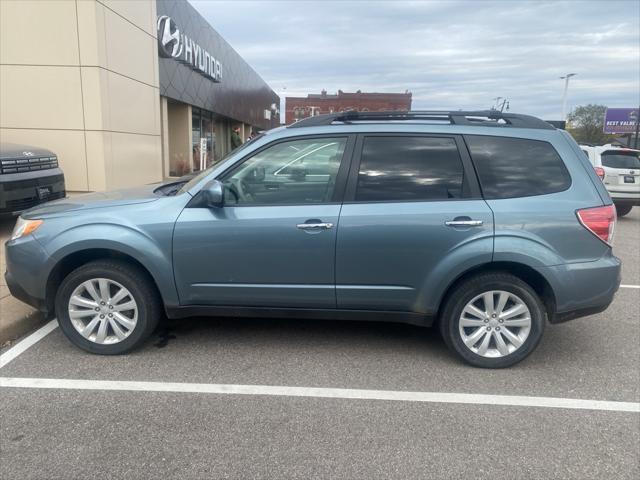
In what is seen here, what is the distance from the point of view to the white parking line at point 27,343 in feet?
12.8

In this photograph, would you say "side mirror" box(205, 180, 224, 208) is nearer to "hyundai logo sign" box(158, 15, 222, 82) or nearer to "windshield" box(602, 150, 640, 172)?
"windshield" box(602, 150, 640, 172)

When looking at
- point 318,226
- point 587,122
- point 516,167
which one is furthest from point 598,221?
point 587,122

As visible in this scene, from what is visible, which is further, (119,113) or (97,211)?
(119,113)

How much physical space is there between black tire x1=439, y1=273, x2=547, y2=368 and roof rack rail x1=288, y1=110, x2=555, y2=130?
1.20 meters

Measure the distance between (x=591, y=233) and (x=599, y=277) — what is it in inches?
13.2

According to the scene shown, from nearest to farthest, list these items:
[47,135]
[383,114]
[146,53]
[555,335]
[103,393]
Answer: [103,393] < [383,114] < [555,335] < [47,135] < [146,53]

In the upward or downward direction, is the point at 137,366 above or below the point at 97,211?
below

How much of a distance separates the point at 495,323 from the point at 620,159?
34.7 ft

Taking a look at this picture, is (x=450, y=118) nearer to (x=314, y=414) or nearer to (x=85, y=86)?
(x=314, y=414)

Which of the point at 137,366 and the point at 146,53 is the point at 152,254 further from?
the point at 146,53

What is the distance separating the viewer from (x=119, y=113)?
35.9 feet

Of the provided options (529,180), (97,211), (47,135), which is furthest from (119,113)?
(529,180)

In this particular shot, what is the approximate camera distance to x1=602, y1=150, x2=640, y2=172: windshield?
1211cm

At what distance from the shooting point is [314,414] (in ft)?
10.5
